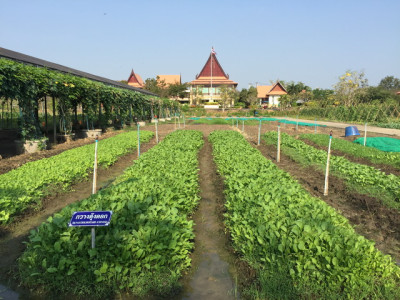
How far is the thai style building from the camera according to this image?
6400cm

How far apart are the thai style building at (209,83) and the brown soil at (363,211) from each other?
54068 mm

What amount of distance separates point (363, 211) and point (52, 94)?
1540 cm

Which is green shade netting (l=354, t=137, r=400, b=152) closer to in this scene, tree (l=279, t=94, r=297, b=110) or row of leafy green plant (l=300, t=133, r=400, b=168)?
row of leafy green plant (l=300, t=133, r=400, b=168)

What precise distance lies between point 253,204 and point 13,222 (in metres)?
4.58

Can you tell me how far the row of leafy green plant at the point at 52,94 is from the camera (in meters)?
11.6

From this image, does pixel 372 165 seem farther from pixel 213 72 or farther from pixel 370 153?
pixel 213 72

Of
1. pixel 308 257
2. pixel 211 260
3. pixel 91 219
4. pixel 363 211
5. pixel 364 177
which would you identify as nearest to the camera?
pixel 91 219

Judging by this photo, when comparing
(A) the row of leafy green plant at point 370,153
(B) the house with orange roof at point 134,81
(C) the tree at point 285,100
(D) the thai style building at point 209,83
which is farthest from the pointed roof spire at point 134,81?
(A) the row of leafy green plant at point 370,153

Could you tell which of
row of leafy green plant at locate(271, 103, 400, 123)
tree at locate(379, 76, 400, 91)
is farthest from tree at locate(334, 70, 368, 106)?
tree at locate(379, 76, 400, 91)

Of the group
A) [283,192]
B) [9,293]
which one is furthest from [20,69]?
[283,192]

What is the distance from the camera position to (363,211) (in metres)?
6.37

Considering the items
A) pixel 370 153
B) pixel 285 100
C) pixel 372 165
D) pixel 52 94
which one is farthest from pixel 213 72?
pixel 372 165

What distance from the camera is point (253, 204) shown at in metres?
5.05

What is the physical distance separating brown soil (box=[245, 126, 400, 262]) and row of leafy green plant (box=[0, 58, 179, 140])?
37.5 feet
